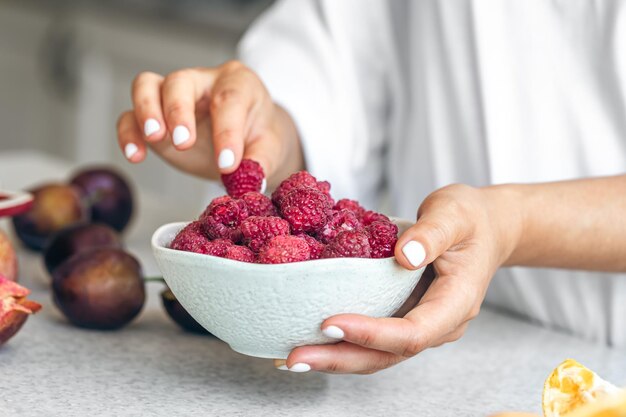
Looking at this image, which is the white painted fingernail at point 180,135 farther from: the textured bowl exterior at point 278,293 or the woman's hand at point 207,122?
the textured bowl exterior at point 278,293

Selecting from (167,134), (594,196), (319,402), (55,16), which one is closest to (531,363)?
(594,196)

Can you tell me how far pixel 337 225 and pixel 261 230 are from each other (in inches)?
3.4

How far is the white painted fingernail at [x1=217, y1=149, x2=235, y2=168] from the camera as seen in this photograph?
1.03 m

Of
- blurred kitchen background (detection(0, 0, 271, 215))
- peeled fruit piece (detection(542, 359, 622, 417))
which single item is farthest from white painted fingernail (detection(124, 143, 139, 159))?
blurred kitchen background (detection(0, 0, 271, 215))

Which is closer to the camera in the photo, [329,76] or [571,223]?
[571,223]

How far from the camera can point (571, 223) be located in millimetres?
1072

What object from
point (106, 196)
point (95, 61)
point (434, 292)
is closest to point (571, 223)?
point (434, 292)

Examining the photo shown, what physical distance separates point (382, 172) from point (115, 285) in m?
0.67

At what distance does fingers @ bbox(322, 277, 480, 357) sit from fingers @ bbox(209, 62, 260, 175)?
0.29 metres

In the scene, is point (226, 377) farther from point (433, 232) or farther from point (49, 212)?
point (49, 212)

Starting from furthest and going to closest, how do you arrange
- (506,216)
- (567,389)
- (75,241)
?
(75,241) < (506,216) < (567,389)

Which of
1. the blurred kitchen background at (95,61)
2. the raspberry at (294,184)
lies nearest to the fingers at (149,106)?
the raspberry at (294,184)

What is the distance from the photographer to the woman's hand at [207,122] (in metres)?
1.06

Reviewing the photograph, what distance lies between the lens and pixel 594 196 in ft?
3.58
